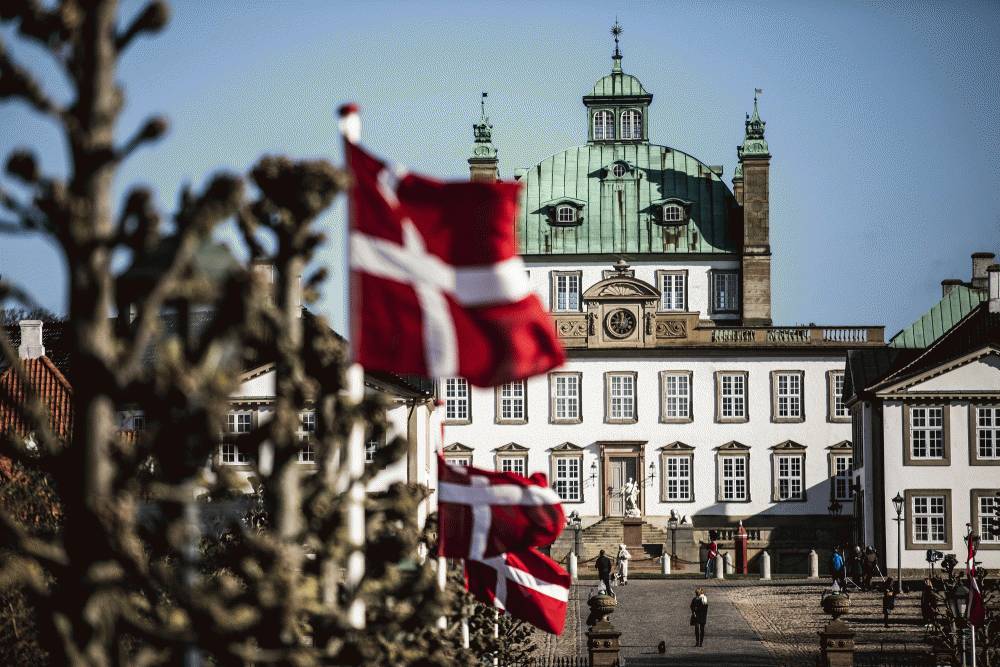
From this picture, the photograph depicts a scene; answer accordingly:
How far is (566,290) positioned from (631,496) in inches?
670

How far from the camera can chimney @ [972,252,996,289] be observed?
93.2 m

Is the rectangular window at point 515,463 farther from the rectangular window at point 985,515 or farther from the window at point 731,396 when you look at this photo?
the rectangular window at point 985,515

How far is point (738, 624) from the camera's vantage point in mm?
56375

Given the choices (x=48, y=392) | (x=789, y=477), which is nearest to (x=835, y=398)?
(x=789, y=477)

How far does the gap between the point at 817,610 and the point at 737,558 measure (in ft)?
71.2

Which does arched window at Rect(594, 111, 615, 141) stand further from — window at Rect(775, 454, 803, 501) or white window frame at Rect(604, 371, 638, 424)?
window at Rect(775, 454, 803, 501)

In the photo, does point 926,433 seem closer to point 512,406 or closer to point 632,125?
point 512,406

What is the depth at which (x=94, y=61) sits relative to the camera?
12547mm

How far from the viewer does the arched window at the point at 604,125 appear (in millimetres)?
113000

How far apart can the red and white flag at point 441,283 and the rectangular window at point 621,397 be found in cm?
7991

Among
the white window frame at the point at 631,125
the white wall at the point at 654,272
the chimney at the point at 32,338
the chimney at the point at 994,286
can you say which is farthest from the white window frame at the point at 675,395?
the chimney at the point at 32,338

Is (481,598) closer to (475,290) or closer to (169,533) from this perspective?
(475,290)

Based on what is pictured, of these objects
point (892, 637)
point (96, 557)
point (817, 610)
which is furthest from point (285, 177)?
point (817, 610)

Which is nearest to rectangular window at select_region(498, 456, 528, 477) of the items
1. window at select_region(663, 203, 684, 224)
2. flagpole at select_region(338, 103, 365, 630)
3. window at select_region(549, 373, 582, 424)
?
window at select_region(549, 373, 582, 424)
